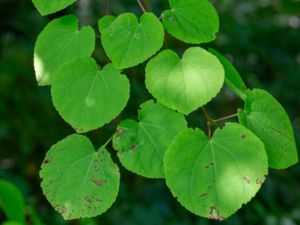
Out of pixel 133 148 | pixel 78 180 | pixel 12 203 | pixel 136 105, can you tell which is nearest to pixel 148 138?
pixel 133 148

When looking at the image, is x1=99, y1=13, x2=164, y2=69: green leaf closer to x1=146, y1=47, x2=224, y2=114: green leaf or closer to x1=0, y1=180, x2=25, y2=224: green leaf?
x1=146, y1=47, x2=224, y2=114: green leaf

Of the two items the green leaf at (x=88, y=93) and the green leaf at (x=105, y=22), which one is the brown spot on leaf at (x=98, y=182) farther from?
the green leaf at (x=105, y=22)

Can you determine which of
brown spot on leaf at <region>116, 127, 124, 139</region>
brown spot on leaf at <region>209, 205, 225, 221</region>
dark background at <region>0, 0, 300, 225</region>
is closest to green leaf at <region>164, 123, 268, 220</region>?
brown spot on leaf at <region>209, 205, 225, 221</region>

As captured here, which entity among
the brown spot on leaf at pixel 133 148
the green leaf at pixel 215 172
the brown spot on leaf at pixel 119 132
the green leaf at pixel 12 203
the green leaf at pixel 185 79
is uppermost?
the green leaf at pixel 185 79

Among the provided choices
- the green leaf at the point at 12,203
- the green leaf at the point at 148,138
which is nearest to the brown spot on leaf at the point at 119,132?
the green leaf at the point at 148,138

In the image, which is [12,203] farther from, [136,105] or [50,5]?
[136,105]

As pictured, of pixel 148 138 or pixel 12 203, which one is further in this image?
pixel 12 203
